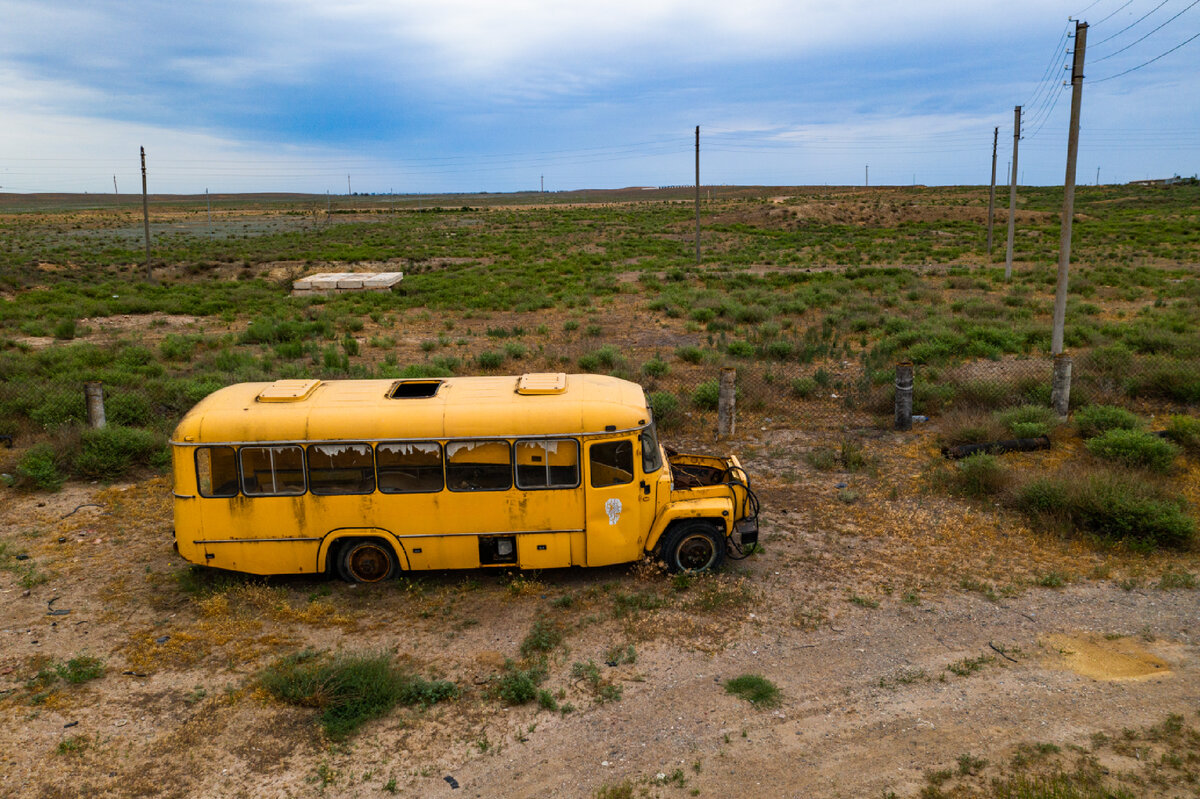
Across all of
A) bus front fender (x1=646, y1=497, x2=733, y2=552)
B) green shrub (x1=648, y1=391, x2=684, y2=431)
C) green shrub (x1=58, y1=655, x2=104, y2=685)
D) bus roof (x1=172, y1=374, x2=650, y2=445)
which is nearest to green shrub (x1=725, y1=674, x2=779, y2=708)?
bus front fender (x1=646, y1=497, x2=733, y2=552)

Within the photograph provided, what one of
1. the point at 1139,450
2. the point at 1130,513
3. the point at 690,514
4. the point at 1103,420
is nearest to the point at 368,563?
the point at 690,514

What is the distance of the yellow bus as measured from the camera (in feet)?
26.9

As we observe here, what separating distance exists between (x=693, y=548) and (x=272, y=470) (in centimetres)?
479

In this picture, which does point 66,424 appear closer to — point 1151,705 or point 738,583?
point 738,583

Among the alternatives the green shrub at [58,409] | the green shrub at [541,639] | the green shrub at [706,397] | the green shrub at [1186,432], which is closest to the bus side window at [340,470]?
the green shrub at [541,639]

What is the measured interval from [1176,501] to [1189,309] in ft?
56.1

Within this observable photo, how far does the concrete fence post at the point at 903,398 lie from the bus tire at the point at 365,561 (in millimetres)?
9340

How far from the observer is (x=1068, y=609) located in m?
7.91

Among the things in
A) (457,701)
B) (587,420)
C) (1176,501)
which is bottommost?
(457,701)

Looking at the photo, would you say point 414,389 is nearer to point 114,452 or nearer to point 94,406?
point 114,452

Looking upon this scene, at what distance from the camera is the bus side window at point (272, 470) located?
822cm

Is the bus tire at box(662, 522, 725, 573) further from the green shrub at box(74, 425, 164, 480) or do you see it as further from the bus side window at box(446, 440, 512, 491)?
the green shrub at box(74, 425, 164, 480)

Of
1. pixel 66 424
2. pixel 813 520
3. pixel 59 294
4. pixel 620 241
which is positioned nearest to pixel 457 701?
pixel 813 520

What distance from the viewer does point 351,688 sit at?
6691 mm
